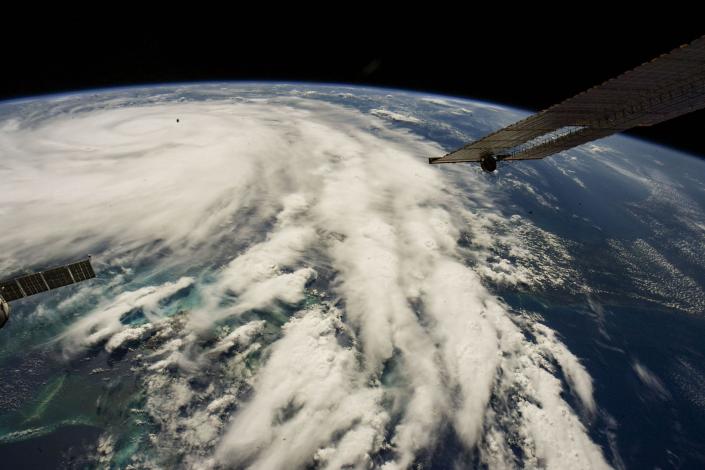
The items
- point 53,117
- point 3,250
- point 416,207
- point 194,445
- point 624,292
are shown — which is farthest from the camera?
point 53,117

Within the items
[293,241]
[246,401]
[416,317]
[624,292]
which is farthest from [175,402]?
[624,292]

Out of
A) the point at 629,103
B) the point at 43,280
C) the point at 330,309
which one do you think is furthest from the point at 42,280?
the point at 330,309

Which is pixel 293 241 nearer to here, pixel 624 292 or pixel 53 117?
pixel 624 292

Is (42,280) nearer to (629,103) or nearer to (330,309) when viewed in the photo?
(629,103)

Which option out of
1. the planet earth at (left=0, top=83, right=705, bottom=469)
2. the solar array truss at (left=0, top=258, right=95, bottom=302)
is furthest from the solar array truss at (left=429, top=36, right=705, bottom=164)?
the planet earth at (left=0, top=83, right=705, bottom=469)

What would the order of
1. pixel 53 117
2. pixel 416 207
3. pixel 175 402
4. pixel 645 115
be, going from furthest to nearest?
pixel 53 117, pixel 416 207, pixel 175 402, pixel 645 115

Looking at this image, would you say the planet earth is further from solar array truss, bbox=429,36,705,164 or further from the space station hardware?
solar array truss, bbox=429,36,705,164

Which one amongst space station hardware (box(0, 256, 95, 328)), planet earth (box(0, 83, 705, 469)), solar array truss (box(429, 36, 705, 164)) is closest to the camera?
solar array truss (box(429, 36, 705, 164))

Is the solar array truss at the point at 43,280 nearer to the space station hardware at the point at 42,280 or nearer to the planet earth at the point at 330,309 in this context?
the space station hardware at the point at 42,280
